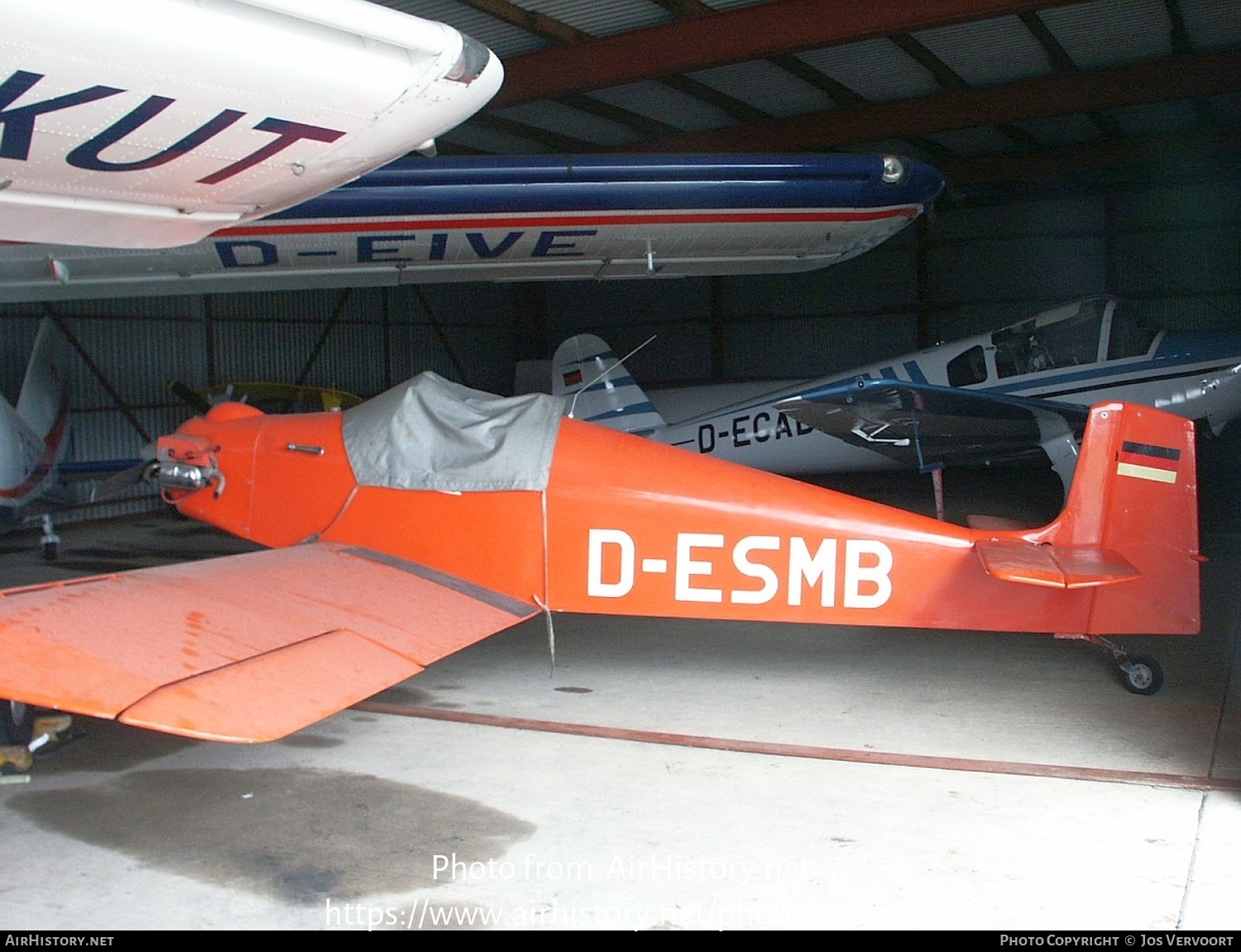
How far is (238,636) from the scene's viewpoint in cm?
373

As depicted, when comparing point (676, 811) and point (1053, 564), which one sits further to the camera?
point (1053, 564)

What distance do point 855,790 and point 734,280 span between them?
15.9 meters

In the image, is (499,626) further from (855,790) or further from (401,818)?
(855,790)

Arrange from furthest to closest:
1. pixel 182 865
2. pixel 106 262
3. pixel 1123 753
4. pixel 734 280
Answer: pixel 734 280, pixel 106 262, pixel 1123 753, pixel 182 865

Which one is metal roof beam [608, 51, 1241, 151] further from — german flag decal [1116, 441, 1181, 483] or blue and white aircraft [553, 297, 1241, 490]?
Answer: german flag decal [1116, 441, 1181, 483]

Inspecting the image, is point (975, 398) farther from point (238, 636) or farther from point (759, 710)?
point (238, 636)

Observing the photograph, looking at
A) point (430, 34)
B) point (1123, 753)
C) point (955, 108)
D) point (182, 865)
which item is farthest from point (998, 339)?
point (182, 865)

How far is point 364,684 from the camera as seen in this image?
3617 millimetres

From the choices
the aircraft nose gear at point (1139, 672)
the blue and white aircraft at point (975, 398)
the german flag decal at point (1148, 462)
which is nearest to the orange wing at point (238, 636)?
the german flag decal at point (1148, 462)

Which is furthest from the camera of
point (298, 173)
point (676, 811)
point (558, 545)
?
point (558, 545)

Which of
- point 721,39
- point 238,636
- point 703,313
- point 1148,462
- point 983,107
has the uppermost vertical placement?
point 983,107

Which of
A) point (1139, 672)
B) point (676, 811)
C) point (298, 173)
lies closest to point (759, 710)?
point (676, 811)

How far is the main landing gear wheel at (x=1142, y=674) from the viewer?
519 cm

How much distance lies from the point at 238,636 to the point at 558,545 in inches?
67.6
